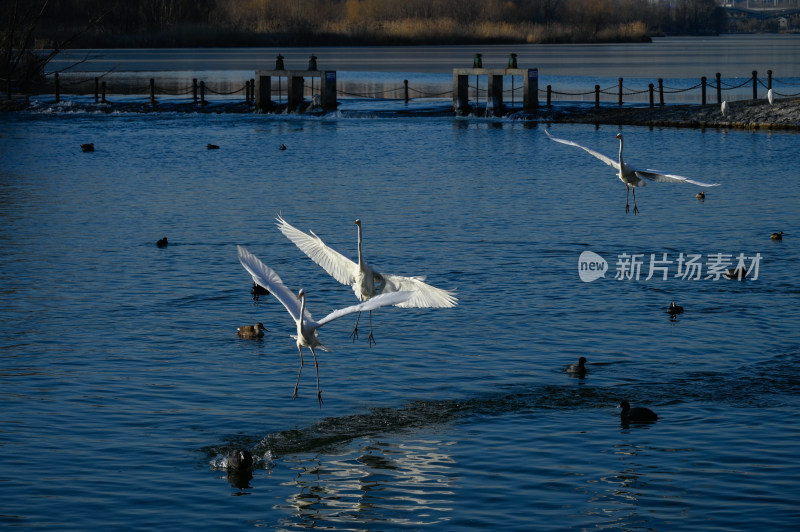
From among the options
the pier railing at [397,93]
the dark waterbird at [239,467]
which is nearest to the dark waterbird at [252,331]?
the dark waterbird at [239,467]

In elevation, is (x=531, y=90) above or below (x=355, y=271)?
above

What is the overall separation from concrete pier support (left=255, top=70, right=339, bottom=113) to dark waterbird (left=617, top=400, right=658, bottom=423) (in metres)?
46.1

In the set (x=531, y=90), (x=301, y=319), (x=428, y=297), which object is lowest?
(x=301, y=319)

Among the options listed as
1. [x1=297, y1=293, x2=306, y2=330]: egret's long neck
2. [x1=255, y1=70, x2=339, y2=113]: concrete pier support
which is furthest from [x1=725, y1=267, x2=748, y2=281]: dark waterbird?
[x1=255, y1=70, x2=339, y2=113]: concrete pier support

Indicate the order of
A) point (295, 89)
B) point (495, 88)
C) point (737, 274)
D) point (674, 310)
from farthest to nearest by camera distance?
1. point (295, 89)
2. point (495, 88)
3. point (737, 274)
4. point (674, 310)

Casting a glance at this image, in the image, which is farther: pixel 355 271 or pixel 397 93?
pixel 397 93

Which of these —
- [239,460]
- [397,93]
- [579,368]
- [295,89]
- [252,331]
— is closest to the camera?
[239,460]

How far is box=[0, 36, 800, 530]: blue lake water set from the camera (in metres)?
10.2

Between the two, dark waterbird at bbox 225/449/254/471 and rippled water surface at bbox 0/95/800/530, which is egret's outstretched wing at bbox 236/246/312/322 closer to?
rippled water surface at bbox 0/95/800/530

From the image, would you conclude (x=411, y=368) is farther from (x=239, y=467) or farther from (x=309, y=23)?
(x=309, y=23)

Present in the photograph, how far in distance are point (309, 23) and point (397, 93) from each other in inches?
2317

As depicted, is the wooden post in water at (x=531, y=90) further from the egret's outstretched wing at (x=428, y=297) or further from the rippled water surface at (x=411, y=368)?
the egret's outstretched wing at (x=428, y=297)

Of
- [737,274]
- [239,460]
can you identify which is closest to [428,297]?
[239,460]

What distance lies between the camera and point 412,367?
561 inches
